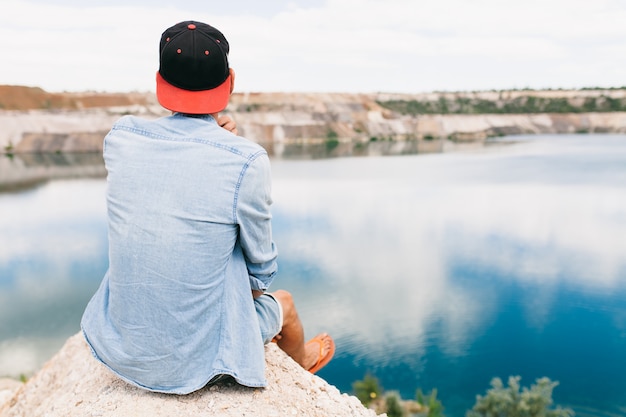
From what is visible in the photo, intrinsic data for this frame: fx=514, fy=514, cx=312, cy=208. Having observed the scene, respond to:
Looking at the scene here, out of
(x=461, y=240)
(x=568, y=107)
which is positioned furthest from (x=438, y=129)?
(x=461, y=240)

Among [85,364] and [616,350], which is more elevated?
[85,364]

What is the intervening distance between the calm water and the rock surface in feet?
20.7

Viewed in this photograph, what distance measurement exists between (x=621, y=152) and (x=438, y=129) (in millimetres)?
17336

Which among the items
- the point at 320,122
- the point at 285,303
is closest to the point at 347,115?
the point at 320,122

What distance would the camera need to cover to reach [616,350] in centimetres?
916

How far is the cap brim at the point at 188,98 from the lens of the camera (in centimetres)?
155

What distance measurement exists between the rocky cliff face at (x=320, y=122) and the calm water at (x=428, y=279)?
17.8 meters

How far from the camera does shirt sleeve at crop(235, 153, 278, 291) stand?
1485 mm

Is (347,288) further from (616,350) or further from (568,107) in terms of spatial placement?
(568,107)

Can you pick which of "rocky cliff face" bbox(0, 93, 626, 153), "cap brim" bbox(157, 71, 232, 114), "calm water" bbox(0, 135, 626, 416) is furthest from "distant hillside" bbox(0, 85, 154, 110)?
"cap brim" bbox(157, 71, 232, 114)

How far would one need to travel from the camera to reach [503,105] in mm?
52500

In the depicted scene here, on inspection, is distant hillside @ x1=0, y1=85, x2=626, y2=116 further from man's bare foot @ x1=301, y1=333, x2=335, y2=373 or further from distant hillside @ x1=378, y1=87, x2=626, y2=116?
man's bare foot @ x1=301, y1=333, x2=335, y2=373

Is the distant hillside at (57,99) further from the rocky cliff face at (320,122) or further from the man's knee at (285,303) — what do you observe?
the man's knee at (285,303)

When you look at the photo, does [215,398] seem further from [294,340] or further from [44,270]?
[44,270]
